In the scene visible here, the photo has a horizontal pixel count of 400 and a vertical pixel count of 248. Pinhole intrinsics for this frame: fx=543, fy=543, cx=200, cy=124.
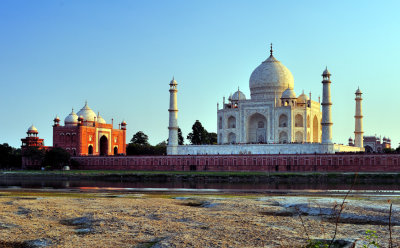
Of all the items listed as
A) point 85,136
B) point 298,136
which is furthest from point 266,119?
point 85,136

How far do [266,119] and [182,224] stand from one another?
51.9m

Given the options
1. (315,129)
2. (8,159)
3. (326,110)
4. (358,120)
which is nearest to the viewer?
(326,110)

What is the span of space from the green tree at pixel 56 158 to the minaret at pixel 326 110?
101 ft

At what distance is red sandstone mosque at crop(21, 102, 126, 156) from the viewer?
72.8 metres

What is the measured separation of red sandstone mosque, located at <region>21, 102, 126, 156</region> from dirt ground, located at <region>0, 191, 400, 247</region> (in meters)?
52.1

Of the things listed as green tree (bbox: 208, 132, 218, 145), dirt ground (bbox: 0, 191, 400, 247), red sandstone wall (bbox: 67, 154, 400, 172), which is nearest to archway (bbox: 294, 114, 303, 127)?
red sandstone wall (bbox: 67, 154, 400, 172)

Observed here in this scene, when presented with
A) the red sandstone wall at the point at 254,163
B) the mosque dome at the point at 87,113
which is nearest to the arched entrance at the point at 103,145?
the mosque dome at the point at 87,113

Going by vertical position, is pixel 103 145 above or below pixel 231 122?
below

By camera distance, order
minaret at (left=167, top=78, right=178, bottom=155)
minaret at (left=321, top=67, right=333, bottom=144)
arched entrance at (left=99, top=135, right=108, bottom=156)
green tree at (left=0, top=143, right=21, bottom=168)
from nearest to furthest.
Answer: minaret at (left=321, top=67, right=333, bottom=144)
minaret at (left=167, top=78, right=178, bottom=155)
green tree at (left=0, top=143, right=21, bottom=168)
arched entrance at (left=99, top=135, right=108, bottom=156)

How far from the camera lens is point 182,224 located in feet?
49.6

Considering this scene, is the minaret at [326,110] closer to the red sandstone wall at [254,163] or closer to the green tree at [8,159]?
the red sandstone wall at [254,163]

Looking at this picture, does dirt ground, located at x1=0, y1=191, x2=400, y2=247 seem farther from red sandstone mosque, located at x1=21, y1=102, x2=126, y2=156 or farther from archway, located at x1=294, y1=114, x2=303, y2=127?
red sandstone mosque, located at x1=21, y1=102, x2=126, y2=156

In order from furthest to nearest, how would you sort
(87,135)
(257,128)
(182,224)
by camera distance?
(87,135)
(257,128)
(182,224)

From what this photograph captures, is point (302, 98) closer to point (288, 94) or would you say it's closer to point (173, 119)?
point (288, 94)
